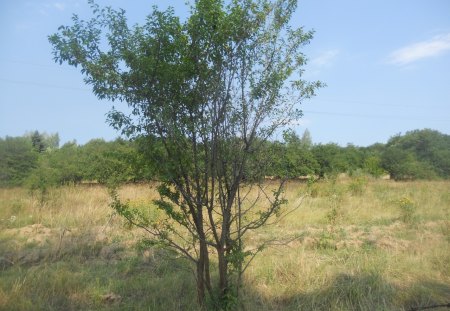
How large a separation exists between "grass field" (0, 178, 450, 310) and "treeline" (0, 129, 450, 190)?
88 centimetres

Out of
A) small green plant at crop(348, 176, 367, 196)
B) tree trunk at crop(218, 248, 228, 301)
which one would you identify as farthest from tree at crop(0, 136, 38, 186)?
tree trunk at crop(218, 248, 228, 301)

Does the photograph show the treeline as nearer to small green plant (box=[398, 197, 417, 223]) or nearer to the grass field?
the grass field

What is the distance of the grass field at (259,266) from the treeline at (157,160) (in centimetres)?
88

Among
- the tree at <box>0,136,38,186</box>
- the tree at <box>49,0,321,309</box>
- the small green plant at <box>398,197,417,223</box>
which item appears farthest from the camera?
the tree at <box>0,136,38,186</box>

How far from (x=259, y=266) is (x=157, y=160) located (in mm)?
2586

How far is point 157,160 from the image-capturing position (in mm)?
3852

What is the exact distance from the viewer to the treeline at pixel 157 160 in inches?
159

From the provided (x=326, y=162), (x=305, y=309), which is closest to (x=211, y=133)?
(x=305, y=309)

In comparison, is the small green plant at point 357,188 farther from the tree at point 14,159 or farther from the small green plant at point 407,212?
the tree at point 14,159

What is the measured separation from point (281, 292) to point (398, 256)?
90.4 inches

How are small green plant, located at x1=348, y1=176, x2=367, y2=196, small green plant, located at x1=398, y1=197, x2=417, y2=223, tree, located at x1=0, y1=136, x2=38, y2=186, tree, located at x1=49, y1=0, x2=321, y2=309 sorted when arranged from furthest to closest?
tree, located at x1=0, y1=136, x2=38, y2=186, small green plant, located at x1=348, y1=176, x2=367, y2=196, small green plant, located at x1=398, y1=197, x2=417, y2=223, tree, located at x1=49, y1=0, x2=321, y2=309

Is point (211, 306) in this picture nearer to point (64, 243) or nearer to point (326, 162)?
point (64, 243)

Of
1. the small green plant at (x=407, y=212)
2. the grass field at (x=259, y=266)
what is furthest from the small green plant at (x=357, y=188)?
the grass field at (x=259, y=266)

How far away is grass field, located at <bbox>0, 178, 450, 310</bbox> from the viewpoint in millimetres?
4539
